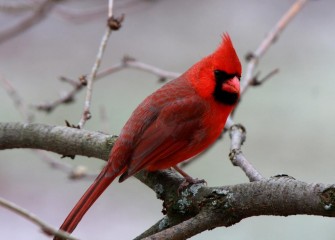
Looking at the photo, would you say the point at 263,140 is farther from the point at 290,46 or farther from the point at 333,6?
the point at 333,6

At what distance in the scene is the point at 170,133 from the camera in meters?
2.19

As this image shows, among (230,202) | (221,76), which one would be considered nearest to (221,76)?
(221,76)

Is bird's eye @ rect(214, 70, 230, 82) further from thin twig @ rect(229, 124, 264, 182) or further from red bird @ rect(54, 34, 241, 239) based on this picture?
thin twig @ rect(229, 124, 264, 182)

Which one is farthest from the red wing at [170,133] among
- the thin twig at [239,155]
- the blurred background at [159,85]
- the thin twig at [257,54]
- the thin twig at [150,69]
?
the blurred background at [159,85]

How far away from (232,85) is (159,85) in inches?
100

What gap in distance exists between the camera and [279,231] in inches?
131

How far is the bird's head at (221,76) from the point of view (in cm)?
225

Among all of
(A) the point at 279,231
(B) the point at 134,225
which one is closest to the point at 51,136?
(A) the point at 279,231

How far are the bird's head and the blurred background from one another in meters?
0.95

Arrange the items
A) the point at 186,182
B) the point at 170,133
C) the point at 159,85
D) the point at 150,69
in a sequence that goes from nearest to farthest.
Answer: the point at 186,182, the point at 170,133, the point at 150,69, the point at 159,85

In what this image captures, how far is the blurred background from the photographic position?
387 cm

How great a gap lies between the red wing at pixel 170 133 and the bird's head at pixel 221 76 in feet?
0.22

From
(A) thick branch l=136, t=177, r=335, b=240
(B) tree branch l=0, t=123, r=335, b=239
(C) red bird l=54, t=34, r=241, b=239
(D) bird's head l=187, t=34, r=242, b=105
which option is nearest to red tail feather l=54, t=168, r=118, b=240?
(C) red bird l=54, t=34, r=241, b=239

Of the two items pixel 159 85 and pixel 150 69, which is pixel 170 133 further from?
pixel 159 85
